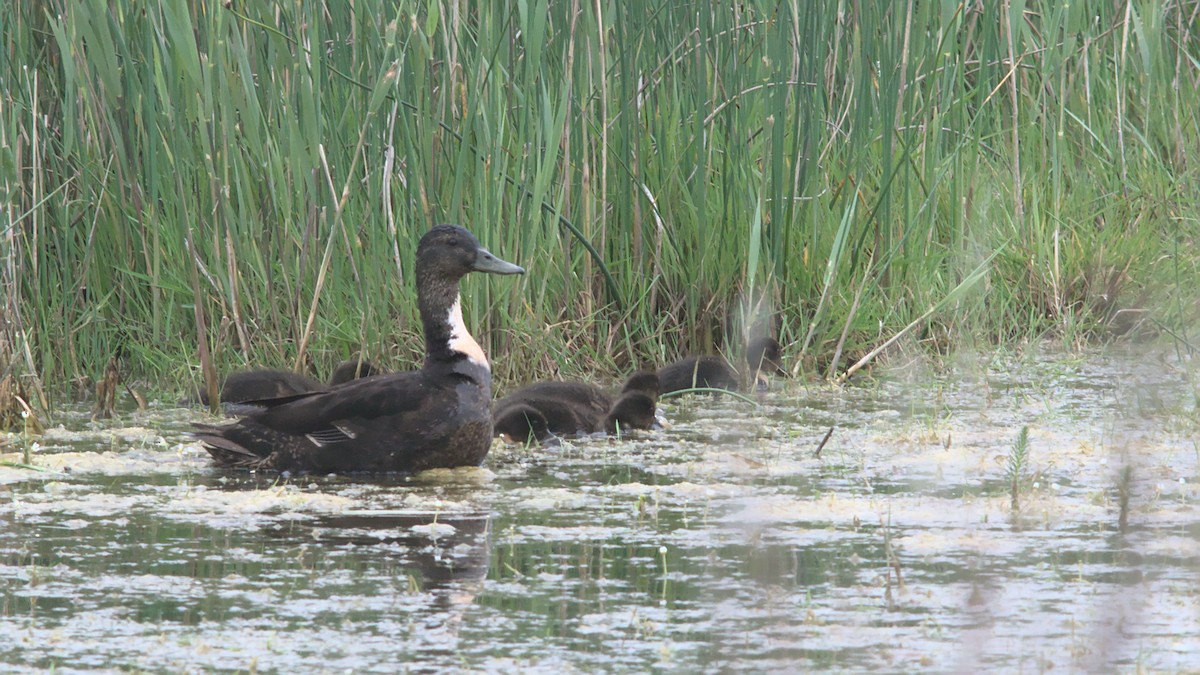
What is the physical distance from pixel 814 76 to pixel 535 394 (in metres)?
2.01

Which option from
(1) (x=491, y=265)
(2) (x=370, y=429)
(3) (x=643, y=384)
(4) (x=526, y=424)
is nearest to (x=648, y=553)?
(2) (x=370, y=429)

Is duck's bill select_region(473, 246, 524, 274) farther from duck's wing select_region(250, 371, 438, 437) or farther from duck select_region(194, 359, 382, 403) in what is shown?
duck select_region(194, 359, 382, 403)

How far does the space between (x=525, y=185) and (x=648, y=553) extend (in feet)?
9.74

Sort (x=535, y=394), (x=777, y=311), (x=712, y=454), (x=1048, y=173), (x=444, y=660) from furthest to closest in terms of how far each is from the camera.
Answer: (x=1048, y=173) < (x=777, y=311) < (x=535, y=394) < (x=712, y=454) < (x=444, y=660)

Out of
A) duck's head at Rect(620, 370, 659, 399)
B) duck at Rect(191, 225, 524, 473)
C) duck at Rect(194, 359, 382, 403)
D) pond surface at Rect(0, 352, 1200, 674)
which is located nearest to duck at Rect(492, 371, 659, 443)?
duck's head at Rect(620, 370, 659, 399)

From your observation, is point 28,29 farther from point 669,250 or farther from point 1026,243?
point 1026,243

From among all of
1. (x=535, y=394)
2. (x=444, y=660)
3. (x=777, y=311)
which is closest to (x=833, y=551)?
(x=444, y=660)

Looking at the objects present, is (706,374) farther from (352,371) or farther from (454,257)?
(352,371)

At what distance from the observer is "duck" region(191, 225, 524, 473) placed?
596 cm

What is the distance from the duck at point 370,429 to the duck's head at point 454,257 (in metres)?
0.47

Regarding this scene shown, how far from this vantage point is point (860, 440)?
617 centimetres

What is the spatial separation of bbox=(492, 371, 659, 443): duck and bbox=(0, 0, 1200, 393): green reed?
591 millimetres

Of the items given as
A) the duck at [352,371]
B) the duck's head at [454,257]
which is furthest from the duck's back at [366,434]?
the duck at [352,371]

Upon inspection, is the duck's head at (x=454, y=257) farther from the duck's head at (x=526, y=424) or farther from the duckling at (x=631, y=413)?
the duckling at (x=631, y=413)
